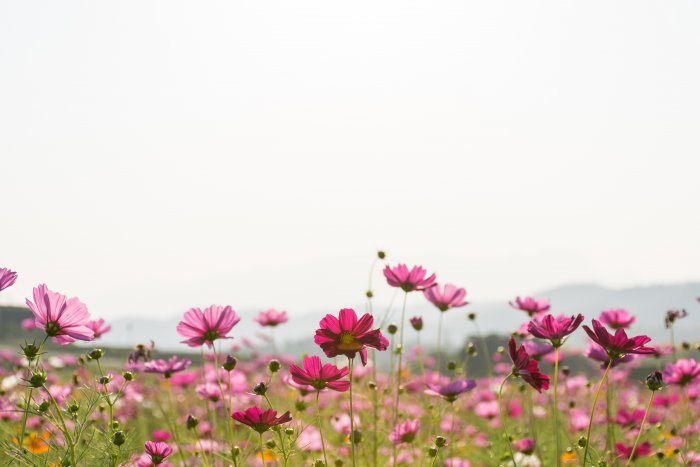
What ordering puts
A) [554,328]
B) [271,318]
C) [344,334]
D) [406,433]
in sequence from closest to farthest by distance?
[344,334] → [554,328] → [406,433] → [271,318]

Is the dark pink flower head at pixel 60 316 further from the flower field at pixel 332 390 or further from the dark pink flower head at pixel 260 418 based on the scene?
the dark pink flower head at pixel 260 418

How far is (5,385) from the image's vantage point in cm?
354

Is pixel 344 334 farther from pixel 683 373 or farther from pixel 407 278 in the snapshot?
pixel 683 373

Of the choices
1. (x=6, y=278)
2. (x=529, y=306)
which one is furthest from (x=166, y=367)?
(x=529, y=306)

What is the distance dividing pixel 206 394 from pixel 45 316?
1.08 m

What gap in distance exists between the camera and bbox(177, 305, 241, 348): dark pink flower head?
2.00 meters

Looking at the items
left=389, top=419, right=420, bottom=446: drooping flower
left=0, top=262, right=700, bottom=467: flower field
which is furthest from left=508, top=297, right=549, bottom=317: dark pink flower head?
left=389, top=419, right=420, bottom=446: drooping flower

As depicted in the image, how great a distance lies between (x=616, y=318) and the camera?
2.82 metres

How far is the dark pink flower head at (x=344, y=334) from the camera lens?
164 centimetres

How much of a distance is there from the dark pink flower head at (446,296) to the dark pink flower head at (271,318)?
32.5 inches

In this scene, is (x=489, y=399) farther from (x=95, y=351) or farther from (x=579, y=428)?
(x=95, y=351)

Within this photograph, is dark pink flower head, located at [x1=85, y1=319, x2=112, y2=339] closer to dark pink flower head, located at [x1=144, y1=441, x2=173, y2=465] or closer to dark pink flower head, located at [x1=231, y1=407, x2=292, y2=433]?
dark pink flower head, located at [x1=144, y1=441, x2=173, y2=465]

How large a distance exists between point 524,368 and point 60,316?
1.23 meters

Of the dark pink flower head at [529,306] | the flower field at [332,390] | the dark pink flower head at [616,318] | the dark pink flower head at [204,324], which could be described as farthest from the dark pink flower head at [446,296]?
the dark pink flower head at [204,324]
